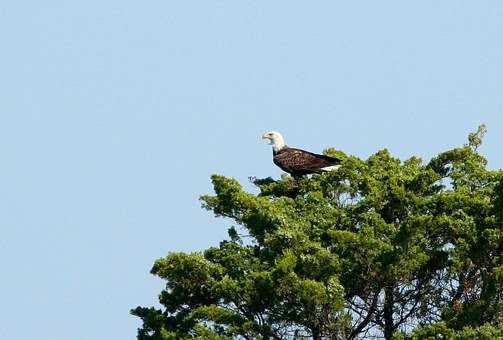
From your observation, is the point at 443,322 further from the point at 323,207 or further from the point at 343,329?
the point at 323,207

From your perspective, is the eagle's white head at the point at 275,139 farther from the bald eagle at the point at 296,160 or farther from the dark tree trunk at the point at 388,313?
the dark tree trunk at the point at 388,313

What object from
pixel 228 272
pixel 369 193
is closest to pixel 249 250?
pixel 228 272

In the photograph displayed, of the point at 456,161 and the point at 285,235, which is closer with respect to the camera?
the point at 285,235

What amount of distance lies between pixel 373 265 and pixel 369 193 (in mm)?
2558

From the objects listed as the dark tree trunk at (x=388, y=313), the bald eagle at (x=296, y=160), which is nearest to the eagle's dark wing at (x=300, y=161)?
the bald eagle at (x=296, y=160)

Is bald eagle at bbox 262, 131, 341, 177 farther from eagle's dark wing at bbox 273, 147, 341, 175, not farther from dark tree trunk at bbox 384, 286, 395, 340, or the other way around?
dark tree trunk at bbox 384, 286, 395, 340

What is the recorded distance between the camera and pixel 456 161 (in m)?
34.8

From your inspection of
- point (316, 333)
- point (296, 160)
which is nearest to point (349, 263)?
point (316, 333)

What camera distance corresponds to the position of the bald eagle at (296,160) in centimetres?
3572

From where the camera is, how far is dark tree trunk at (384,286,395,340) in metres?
32.4

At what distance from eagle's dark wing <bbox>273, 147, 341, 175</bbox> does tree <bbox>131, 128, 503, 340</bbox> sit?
1.14 metres

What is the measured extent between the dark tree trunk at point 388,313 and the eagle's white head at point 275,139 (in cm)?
724

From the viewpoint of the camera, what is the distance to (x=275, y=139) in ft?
129

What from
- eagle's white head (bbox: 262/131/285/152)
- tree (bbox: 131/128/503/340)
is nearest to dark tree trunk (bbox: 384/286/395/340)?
tree (bbox: 131/128/503/340)
